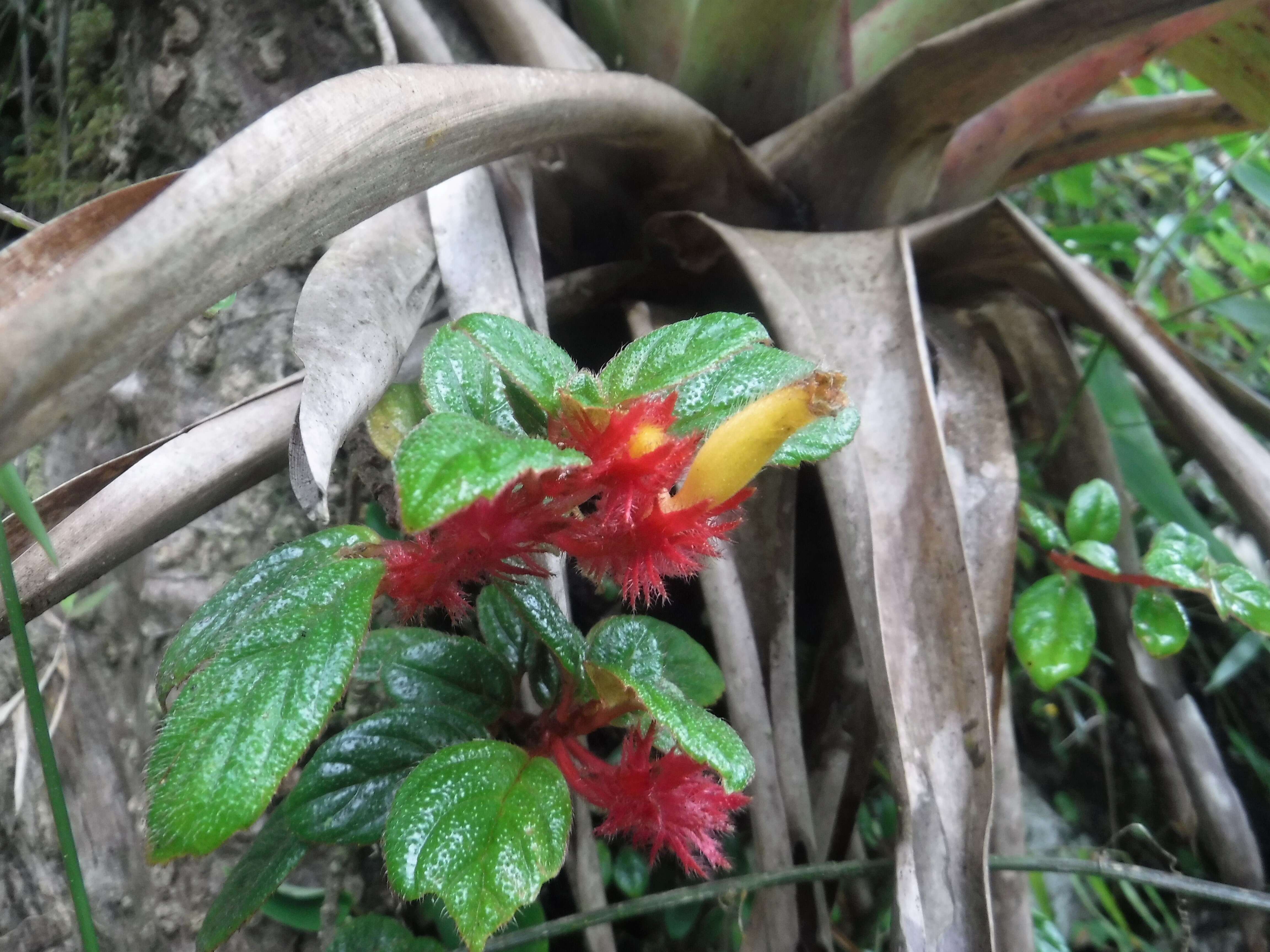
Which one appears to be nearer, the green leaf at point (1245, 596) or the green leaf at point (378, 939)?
the green leaf at point (378, 939)

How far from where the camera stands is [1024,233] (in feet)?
2.55

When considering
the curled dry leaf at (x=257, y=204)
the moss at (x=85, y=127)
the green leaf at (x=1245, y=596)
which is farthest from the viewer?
the moss at (x=85, y=127)

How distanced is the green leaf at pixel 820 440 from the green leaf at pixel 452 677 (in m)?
0.23

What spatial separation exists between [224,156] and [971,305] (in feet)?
2.72

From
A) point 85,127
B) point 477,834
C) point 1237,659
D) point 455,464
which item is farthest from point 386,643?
point 1237,659

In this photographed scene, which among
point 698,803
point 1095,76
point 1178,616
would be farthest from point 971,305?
point 698,803

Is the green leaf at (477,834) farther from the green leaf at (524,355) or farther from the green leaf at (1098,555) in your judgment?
the green leaf at (1098,555)

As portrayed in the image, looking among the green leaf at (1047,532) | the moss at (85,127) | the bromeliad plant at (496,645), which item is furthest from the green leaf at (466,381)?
the moss at (85,127)

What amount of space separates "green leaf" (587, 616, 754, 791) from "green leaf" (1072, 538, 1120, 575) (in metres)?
0.46

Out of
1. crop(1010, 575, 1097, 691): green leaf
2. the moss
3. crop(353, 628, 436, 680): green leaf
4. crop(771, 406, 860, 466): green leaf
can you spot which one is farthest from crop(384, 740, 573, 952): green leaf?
the moss

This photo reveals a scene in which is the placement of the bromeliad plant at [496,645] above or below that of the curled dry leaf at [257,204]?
below

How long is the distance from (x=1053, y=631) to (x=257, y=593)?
0.64 meters

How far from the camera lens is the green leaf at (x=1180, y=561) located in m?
0.68

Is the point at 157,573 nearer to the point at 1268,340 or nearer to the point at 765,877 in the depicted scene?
the point at 765,877
